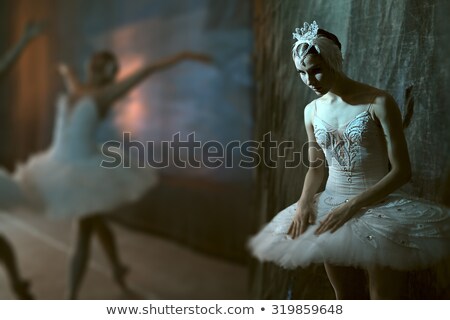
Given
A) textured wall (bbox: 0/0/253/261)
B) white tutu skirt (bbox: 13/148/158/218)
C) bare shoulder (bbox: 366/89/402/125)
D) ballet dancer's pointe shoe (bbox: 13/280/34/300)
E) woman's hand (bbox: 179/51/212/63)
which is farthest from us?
woman's hand (bbox: 179/51/212/63)

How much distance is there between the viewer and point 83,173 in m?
0.97

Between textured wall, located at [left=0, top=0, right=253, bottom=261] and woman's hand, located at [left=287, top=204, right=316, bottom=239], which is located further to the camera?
textured wall, located at [left=0, top=0, right=253, bottom=261]

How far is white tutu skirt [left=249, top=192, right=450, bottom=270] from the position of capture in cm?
45

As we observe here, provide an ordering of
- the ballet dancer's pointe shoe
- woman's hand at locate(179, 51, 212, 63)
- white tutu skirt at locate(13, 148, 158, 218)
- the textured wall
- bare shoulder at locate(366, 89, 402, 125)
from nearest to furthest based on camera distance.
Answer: bare shoulder at locate(366, 89, 402, 125) < the ballet dancer's pointe shoe < white tutu skirt at locate(13, 148, 158, 218) < the textured wall < woman's hand at locate(179, 51, 212, 63)

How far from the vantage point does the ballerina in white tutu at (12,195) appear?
88 centimetres

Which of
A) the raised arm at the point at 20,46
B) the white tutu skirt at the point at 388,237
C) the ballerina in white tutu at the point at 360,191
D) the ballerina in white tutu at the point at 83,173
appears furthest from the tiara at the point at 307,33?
the raised arm at the point at 20,46

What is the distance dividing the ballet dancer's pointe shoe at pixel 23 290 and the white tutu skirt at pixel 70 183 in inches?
6.5

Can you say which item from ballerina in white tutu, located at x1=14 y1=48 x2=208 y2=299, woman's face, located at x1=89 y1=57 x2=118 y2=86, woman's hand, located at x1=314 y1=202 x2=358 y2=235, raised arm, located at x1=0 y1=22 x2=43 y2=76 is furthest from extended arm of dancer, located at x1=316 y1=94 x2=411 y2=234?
raised arm, located at x1=0 y1=22 x2=43 y2=76

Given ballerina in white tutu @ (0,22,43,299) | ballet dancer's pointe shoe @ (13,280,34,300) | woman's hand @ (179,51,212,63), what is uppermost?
woman's hand @ (179,51,212,63)

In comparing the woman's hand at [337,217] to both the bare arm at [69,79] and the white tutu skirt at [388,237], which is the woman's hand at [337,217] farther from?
→ the bare arm at [69,79]

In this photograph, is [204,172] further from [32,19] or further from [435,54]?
[435,54]

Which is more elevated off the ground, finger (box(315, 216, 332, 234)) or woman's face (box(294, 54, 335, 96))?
woman's face (box(294, 54, 335, 96))

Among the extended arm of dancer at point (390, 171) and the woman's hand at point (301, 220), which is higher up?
the extended arm of dancer at point (390, 171)

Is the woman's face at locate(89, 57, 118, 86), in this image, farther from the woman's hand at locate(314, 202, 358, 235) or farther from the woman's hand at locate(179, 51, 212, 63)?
the woman's hand at locate(314, 202, 358, 235)
